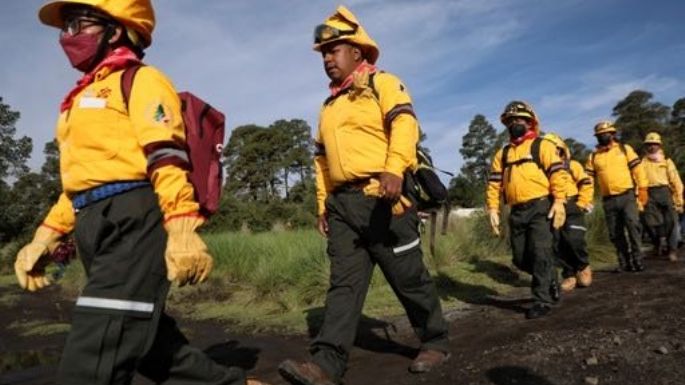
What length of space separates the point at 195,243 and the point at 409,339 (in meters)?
3.42

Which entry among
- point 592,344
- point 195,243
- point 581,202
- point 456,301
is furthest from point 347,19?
point 581,202

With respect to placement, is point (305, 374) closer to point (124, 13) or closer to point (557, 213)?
point (124, 13)

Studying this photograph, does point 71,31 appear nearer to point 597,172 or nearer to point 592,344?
point 592,344

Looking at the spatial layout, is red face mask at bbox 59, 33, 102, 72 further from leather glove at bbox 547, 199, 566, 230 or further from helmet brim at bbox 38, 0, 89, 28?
leather glove at bbox 547, 199, 566, 230

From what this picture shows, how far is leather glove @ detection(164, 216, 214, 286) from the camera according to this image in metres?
2.41

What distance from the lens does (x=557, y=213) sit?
20.5 ft

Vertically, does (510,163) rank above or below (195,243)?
above

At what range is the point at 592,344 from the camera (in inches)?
166

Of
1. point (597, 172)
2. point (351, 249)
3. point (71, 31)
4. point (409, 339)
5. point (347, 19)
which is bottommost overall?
point (409, 339)

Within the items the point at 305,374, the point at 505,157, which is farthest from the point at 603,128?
the point at 305,374

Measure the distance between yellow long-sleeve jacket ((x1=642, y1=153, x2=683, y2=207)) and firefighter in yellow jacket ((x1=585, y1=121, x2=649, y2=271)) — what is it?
5.75 ft

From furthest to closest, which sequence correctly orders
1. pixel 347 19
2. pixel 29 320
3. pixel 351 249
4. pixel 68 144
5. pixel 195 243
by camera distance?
pixel 29 320, pixel 347 19, pixel 351 249, pixel 68 144, pixel 195 243

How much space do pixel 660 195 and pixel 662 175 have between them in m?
0.37

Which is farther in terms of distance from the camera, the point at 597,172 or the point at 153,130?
the point at 597,172
